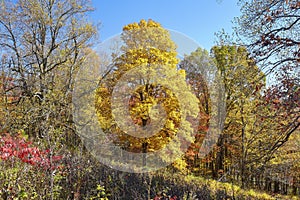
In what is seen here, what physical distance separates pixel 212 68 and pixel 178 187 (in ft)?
33.1

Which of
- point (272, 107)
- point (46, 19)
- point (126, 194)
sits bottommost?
point (126, 194)

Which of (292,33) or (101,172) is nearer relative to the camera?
(292,33)

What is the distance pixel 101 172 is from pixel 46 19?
25.0ft

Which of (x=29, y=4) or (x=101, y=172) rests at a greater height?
(x=29, y=4)

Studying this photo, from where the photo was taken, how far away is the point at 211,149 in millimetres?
14344

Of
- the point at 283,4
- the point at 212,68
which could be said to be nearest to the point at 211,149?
the point at 212,68

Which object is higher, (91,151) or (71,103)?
(71,103)

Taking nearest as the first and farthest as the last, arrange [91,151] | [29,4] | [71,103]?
[91,151] → [71,103] → [29,4]

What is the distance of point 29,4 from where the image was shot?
10.7 meters

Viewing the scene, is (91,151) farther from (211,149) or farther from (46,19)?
(211,149)

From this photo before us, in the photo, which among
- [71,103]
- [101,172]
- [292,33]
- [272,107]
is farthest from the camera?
[71,103]

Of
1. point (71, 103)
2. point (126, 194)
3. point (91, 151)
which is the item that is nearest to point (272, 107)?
point (126, 194)

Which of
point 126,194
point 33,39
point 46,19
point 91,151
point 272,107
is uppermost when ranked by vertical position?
point 46,19

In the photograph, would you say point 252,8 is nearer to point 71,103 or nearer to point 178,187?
point 178,187
